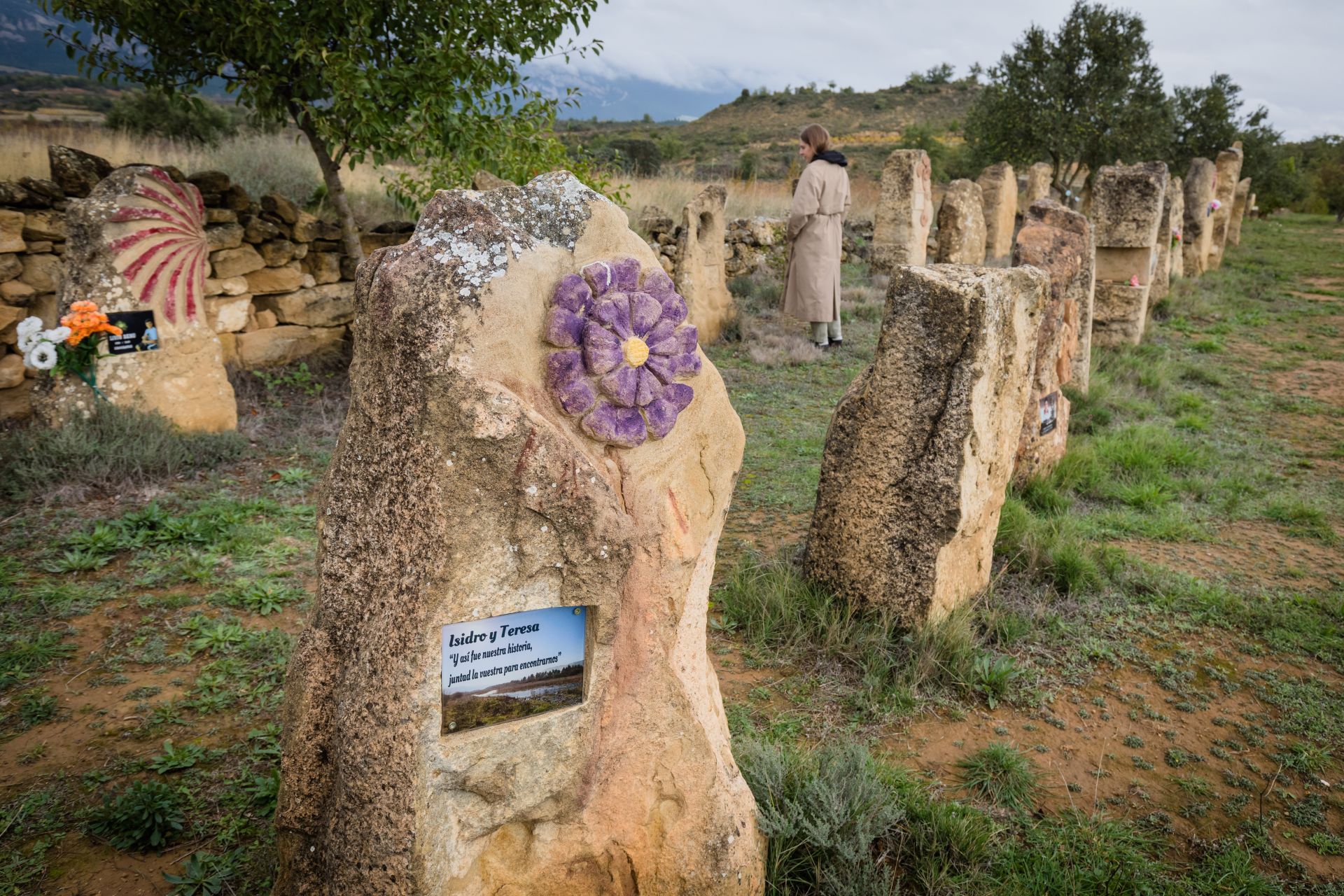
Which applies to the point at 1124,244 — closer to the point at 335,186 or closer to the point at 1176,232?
the point at 1176,232

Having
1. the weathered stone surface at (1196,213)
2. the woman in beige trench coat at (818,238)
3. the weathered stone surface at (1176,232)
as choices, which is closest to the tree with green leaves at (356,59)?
the woman in beige trench coat at (818,238)

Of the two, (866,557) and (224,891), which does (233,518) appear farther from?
(866,557)

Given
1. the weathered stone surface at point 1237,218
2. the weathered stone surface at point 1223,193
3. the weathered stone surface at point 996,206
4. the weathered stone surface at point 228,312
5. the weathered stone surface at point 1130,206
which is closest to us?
the weathered stone surface at point 228,312

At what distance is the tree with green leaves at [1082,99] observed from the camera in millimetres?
20359

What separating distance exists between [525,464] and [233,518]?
377 centimetres

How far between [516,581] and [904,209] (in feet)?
37.7

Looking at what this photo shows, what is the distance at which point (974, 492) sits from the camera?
3734 millimetres

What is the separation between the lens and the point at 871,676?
3.50 metres

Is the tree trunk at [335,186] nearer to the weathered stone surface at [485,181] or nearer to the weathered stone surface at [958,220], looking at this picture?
the weathered stone surface at [485,181]

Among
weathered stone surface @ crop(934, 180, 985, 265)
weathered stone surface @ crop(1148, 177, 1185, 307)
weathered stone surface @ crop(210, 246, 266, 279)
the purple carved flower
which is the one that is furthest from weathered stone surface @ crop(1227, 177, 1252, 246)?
the purple carved flower

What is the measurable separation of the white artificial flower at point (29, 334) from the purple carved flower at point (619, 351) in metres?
5.07

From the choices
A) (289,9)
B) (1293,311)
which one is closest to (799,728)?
(289,9)

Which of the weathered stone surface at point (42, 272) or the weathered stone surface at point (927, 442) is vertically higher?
the weathered stone surface at point (42, 272)

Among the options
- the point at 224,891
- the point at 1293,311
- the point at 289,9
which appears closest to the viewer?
the point at 224,891
